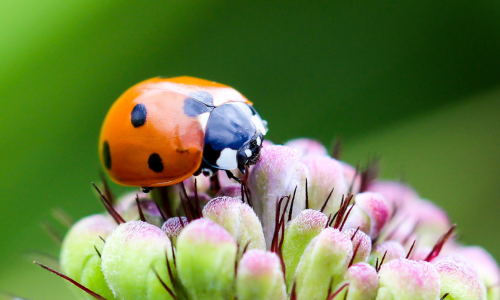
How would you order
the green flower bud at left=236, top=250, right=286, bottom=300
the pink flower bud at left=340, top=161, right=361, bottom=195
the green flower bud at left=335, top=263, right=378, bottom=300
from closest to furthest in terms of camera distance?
the green flower bud at left=236, top=250, right=286, bottom=300, the green flower bud at left=335, top=263, right=378, bottom=300, the pink flower bud at left=340, top=161, right=361, bottom=195

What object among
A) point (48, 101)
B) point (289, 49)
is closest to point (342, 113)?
point (289, 49)

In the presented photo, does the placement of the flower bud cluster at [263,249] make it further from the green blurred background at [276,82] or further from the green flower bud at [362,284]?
the green blurred background at [276,82]

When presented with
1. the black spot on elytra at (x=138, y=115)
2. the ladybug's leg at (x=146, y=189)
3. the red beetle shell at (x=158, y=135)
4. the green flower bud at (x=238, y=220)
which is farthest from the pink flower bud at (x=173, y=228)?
the black spot on elytra at (x=138, y=115)

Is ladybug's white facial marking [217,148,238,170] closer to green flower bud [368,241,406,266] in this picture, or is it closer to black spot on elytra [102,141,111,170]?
black spot on elytra [102,141,111,170]

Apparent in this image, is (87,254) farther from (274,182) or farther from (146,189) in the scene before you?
(274,182)

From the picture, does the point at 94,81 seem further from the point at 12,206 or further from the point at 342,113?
the point at 342,113

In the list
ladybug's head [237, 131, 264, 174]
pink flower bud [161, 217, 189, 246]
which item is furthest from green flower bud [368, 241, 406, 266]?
pink flower bud [161, 217, 189, 246]

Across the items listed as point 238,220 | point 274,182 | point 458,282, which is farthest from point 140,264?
point 458,282

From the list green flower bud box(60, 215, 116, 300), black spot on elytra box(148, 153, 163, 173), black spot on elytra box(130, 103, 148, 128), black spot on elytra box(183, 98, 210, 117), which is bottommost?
green flower bud box(60, 215, 116, 300)
